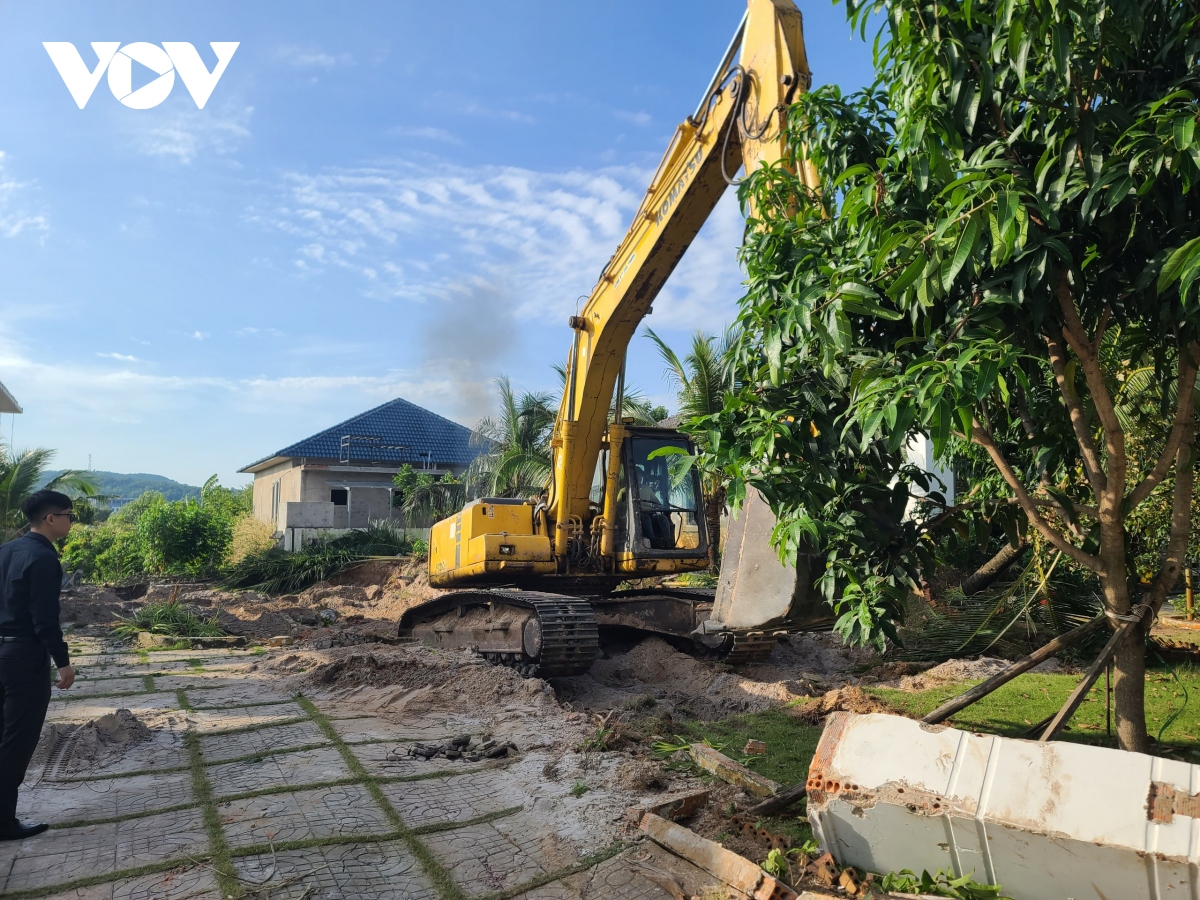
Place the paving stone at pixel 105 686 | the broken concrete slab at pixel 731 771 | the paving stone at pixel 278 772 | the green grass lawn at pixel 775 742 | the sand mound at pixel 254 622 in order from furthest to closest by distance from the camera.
Answer: the sand mound at pixel 254 622, the paving stone at pixel 105 686, the paving stone at pixel 278 772, the broken concrete slab at pixel 731 771, the green grass lawn at pixel 775 742

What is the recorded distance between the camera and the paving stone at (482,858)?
3.76 m

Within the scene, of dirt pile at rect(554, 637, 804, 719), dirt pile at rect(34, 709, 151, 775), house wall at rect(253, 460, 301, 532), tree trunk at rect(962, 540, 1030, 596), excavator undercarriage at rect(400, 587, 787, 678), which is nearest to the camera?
dirt pile at rect(34, 709, 151, 775)

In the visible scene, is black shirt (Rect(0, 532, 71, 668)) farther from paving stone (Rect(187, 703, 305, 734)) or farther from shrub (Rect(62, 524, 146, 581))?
shrub (Rect(62, 524, 146, 581))

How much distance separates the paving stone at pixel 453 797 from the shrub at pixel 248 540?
1886cm

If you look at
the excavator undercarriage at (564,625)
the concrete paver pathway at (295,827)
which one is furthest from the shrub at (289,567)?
the concrete paver pathway at (295,827)

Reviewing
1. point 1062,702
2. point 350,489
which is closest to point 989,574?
point 1062,702

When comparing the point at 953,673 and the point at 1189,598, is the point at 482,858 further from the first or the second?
the point at 1189,598

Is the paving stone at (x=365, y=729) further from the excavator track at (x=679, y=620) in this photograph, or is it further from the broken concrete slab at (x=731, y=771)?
the excavator track at (x=679, y=620)

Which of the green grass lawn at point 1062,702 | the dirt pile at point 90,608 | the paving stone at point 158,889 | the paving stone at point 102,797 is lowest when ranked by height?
the paving stone at point 158,889

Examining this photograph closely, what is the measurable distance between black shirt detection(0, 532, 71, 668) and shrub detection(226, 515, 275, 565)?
18.7 meters

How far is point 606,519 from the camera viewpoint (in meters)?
9.74

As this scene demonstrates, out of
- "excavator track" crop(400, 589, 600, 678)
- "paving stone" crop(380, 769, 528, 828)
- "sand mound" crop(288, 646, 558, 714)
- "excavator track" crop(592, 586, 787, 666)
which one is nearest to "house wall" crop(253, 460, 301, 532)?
"excavator track" crop(400, 589, 600, 678)

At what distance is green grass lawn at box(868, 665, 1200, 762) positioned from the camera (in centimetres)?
547

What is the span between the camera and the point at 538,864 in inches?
154
